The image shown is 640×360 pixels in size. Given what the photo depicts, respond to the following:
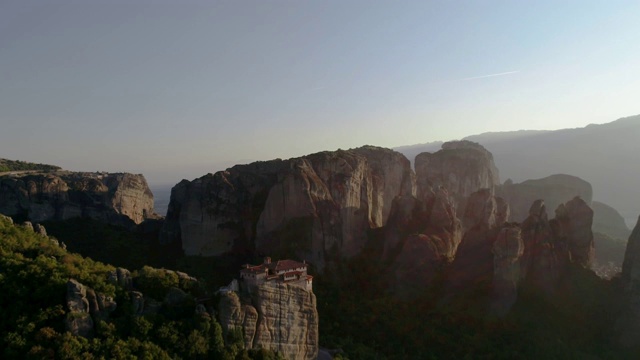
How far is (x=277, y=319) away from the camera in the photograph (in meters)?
36.7

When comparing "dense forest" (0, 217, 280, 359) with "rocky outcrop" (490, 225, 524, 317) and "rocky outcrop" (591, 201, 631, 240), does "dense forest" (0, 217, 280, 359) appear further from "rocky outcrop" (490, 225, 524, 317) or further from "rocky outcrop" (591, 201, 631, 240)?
"rocky outcrop" (591, 201, 631, 240)

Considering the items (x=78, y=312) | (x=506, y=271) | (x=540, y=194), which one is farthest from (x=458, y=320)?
(x=540, y=194)

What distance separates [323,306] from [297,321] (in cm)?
1662

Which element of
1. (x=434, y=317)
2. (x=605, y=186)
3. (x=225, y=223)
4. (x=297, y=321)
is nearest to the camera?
(x=297, y=321)

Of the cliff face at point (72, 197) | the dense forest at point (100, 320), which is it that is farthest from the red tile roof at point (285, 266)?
the cliff face at point (72, 197)

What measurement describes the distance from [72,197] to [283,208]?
99.4 feet

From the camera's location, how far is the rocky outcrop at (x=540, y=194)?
103m

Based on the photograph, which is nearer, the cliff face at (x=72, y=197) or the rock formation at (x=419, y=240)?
the rock formation at (x=419, y=240)

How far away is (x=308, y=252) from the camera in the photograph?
196 feet

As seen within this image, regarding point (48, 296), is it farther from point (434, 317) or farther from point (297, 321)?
point (434, 317)

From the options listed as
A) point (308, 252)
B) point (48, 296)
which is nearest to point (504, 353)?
point (308, 252)

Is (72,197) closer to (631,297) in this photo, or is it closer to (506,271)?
(506,271)

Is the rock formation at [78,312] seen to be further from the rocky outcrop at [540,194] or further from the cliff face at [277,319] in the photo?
the rocky outcrop at [540,194]

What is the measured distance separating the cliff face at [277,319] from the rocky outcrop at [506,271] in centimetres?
2236
